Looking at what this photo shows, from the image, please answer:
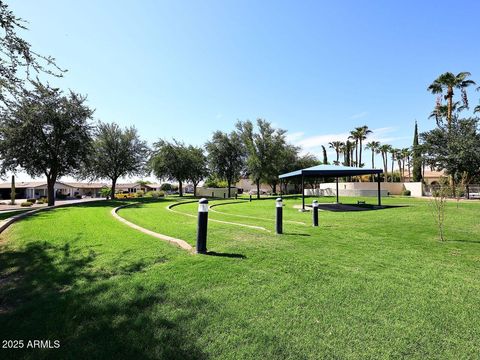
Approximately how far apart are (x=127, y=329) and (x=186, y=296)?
832 mm

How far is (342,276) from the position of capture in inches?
171

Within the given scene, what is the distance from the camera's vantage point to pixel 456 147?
28.6m

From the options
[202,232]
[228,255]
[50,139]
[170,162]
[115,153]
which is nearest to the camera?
[228,255]

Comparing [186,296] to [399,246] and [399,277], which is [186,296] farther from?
[399,246]

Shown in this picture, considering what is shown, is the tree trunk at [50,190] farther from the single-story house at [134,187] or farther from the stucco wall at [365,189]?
the single-story house at [134,187]

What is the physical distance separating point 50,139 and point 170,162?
1791cm

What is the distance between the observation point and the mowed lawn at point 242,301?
2.64 m

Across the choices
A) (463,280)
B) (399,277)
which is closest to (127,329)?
(399,277)

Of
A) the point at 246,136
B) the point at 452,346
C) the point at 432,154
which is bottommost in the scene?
the point at 452,346

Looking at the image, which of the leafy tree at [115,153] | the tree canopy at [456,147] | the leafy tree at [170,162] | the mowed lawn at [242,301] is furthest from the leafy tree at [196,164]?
the mowed lawn at [242,301]

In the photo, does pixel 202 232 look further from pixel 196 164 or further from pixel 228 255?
pixel 196 164

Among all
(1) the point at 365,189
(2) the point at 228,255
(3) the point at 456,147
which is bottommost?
(2) the point at 228,255

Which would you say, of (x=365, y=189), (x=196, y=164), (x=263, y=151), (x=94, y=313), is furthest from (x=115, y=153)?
(x=94, y=313)

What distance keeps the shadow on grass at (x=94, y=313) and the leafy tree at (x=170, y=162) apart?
37827mm
